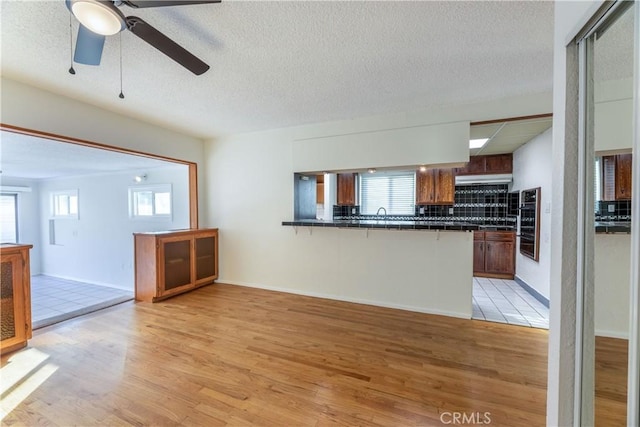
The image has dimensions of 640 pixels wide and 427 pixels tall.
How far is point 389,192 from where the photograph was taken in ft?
17.3

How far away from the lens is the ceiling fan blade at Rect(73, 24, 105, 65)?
4.84 feet

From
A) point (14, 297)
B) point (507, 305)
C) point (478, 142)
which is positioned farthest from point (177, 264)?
point (478, 142)

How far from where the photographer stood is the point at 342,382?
1881 mm

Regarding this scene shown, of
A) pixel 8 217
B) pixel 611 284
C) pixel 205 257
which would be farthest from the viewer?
pixel 8 217

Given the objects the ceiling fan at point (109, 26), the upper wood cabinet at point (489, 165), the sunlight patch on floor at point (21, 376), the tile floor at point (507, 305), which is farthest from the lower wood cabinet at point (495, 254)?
the sunlight patch on floor at point (21, 376)

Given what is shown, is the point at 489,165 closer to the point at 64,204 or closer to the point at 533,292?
the point at 533,292

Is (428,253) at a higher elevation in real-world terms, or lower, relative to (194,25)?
lower

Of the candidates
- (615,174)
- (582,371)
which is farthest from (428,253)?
(615,174)

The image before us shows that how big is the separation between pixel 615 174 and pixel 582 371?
824 mm

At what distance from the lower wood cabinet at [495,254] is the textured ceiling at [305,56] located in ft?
9.74

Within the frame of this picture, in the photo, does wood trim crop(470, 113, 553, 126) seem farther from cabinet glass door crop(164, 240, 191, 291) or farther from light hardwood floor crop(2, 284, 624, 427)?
cabinet glass door crop(164, 240, 191, 291)

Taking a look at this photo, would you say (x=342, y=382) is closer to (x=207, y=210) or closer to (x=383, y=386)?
(x=383, y=386)

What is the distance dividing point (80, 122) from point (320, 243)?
3118 millimetres

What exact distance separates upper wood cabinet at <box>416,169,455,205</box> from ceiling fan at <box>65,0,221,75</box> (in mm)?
4110
